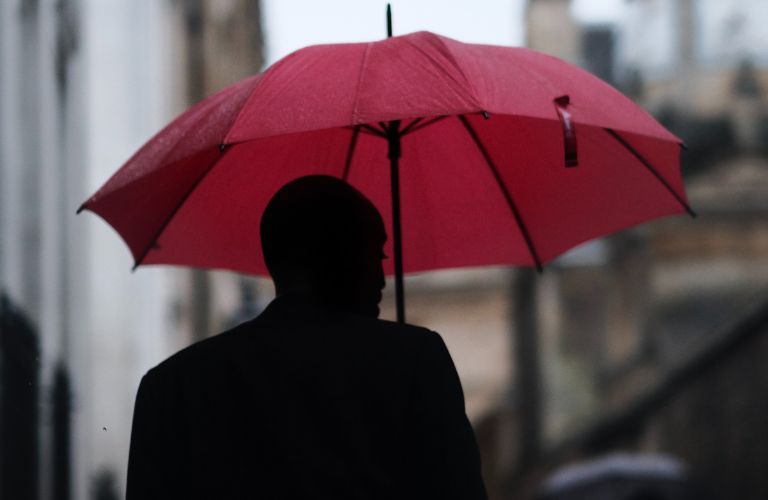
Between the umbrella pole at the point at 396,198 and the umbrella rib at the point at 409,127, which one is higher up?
the umbrella rib at the point at 409,127

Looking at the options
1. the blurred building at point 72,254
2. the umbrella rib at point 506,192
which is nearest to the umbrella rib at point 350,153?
the umbrella rib at point 506,192

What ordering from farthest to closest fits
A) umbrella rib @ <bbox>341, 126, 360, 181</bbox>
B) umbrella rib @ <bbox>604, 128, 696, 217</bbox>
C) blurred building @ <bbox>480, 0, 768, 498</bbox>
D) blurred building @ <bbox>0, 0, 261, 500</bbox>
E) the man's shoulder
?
blurred building @ <bbox>480, 0, 768, 498</bbox>, blurred building @ <bbox>0, 0, 261, 500</bbox>, umbrella rib @ <bbox>341, 126, 360, 181</bbox>, umbrella rib @ <bbox>604, 128, 696, 217</bbox>, the man's shoulder

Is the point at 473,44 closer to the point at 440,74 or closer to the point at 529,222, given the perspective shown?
the point at 440,74

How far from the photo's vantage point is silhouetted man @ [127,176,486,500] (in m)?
2.87

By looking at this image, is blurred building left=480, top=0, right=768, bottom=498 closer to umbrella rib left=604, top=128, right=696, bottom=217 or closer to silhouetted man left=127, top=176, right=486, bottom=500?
umbrella rib left=604, top=128, right=696, bottom=217

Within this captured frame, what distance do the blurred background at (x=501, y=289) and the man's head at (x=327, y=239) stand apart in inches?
150

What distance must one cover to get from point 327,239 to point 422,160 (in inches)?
67.8

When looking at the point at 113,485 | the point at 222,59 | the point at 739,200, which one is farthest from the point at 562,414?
the point at 113,485

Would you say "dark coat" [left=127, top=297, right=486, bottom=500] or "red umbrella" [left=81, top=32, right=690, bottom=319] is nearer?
"dark coat" [left=127, top=297, right=486, bottom=500]

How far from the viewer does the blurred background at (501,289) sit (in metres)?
7.96

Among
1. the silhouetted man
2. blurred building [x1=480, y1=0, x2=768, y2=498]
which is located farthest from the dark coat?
blurred building [x1=480, y1=0, x2=768, y2=498]

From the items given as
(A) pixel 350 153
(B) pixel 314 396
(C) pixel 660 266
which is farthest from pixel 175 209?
(C) pixel 660 266

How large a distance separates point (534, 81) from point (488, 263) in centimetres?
107

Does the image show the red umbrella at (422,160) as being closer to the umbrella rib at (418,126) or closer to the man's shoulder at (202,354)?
the umbrella rib at (418,126)
